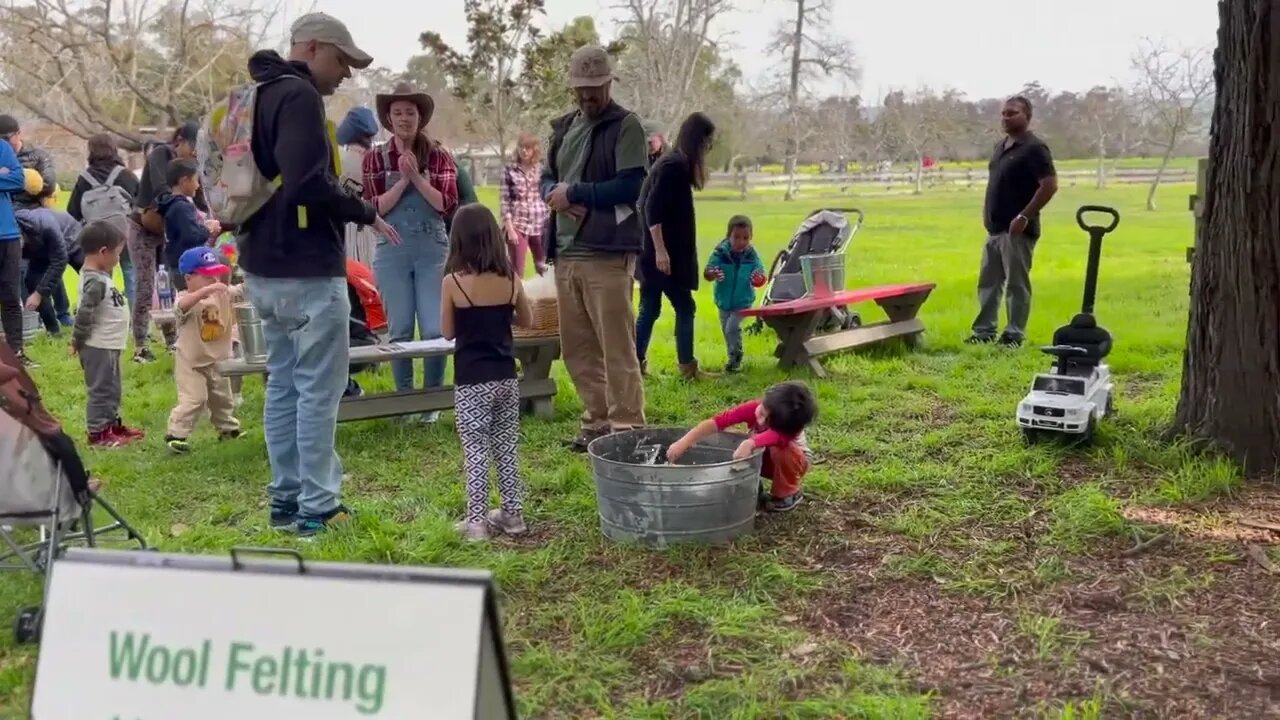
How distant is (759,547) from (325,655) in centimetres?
265

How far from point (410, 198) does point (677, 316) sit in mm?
2284

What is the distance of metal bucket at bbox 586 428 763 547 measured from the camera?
420 cm

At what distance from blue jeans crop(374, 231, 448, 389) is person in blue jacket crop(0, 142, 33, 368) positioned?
160 inches

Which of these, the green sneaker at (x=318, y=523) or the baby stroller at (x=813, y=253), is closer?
the green sneaker at (x=318, y=523)

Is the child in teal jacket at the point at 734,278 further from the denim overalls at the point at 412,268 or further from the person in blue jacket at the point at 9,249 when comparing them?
the person in blue jacket at the point at 9,249

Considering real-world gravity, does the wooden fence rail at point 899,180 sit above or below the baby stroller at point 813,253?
above

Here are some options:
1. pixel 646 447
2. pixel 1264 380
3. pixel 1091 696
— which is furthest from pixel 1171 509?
pixel 646 447

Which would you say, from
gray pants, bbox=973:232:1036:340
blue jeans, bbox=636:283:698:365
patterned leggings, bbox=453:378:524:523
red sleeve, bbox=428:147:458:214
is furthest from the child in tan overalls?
gray pants, bbox=973:232:1036:340

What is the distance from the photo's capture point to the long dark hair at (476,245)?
447cm

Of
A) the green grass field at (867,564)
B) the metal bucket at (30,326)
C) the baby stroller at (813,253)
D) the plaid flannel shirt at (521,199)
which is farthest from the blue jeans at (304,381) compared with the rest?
the metal bucket at (30,326)

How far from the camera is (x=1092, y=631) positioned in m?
3.59

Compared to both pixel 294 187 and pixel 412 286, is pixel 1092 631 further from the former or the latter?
pixel 412 286

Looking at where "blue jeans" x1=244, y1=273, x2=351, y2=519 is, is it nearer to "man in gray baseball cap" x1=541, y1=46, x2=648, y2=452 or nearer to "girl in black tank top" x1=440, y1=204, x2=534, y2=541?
"girl in black tank top" x1=440, y1=204, x2=534, y2=541

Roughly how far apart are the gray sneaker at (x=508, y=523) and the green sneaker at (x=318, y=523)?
664 mm
